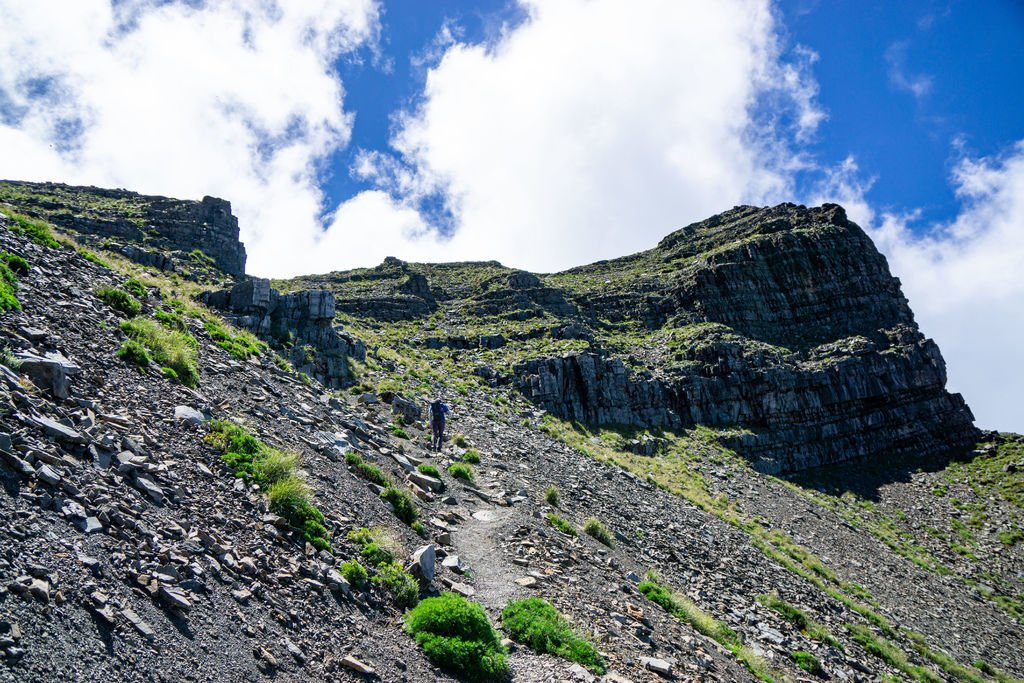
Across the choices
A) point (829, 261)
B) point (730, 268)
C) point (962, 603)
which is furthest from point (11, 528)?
point (829, 261)

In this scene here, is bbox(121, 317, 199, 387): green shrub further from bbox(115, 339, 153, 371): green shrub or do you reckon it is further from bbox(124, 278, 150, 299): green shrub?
bbox(124, 278, 150, 299): green shrub

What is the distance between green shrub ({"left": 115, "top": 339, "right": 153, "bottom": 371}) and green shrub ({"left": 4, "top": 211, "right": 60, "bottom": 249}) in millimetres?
6248

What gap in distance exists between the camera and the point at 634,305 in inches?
3907

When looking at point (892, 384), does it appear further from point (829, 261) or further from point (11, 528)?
point (11, 528)

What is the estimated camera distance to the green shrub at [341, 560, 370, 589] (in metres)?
9.56

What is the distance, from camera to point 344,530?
439 inches

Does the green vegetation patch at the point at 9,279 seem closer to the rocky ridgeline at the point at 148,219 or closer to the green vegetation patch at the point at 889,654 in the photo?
the green vegetation patch at the point at 889,654

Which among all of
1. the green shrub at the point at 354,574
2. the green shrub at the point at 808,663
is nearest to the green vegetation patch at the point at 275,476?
the green shrub at the point at 354,574

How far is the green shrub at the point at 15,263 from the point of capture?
41.8ft

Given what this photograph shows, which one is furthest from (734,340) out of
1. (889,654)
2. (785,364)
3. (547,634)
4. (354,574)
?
(354,574)

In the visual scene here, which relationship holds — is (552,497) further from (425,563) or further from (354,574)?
(354,574)

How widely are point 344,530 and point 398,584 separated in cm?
180

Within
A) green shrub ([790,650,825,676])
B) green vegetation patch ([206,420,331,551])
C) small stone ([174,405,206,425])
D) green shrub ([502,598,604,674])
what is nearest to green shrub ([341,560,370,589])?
green vegetation patch ([206,420,331,551])

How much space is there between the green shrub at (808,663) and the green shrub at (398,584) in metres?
15.0
